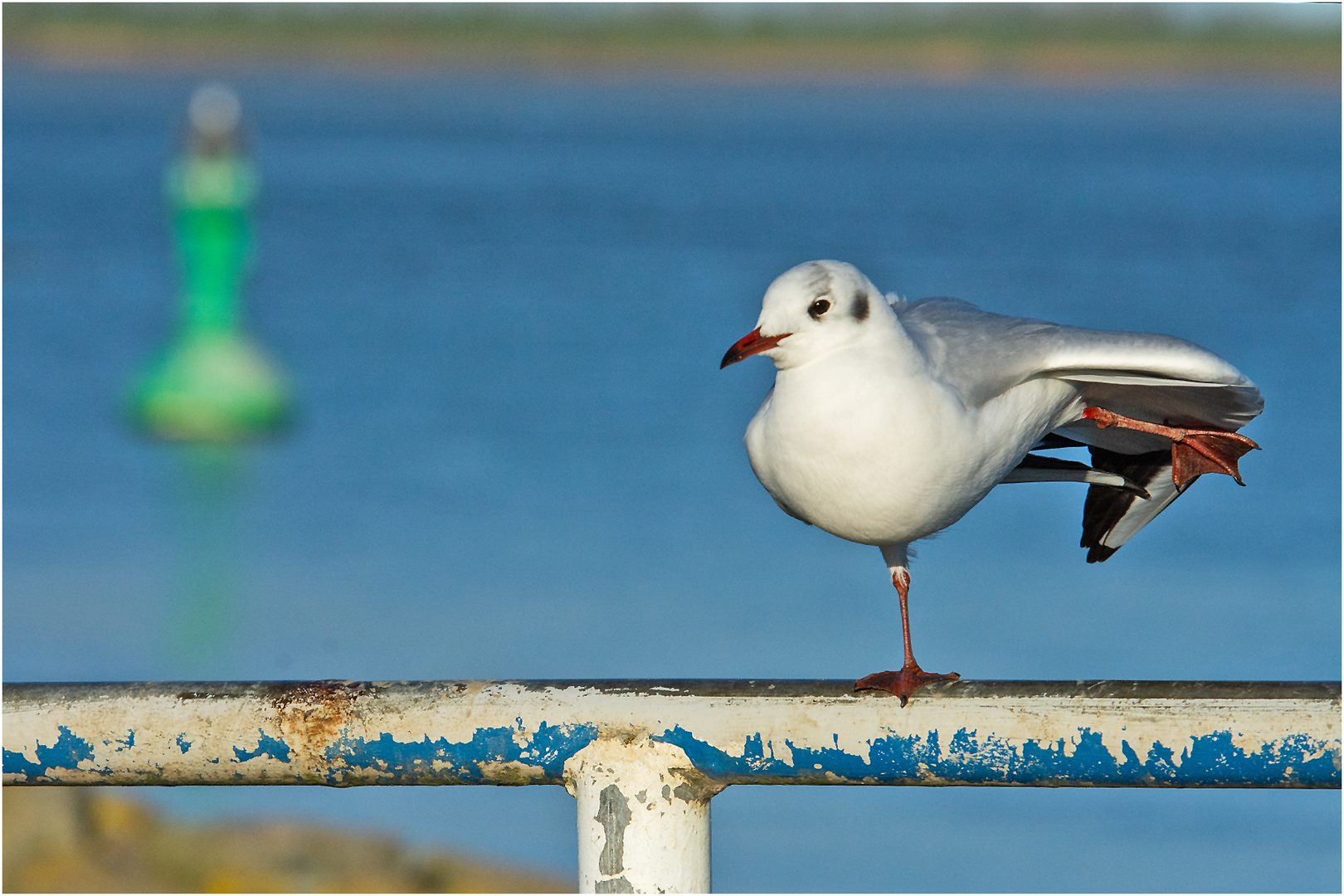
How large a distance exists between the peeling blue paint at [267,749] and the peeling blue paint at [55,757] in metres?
0.16

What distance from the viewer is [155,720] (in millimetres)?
2035

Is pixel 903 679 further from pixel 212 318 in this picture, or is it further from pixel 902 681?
pixel 212 318

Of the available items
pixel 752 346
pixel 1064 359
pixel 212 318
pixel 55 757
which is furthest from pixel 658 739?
pixel 212 318

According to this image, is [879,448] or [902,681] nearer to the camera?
[902,681]

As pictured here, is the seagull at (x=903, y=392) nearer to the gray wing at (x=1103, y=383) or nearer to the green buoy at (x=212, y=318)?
the gray wing at (x=1103, y=383)

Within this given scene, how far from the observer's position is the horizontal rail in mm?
1883

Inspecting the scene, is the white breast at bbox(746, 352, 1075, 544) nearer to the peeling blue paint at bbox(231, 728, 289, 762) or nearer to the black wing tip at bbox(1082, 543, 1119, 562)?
the black wing tip at bbox(1082, 543, 1119, 562)

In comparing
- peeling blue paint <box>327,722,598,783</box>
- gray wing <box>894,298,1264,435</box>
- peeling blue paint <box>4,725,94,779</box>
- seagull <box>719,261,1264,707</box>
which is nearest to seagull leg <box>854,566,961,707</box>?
seagull <box>719,261,1264,707</box>

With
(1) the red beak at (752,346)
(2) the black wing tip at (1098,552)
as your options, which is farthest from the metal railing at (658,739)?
(2) the black wing tip at (1098,552)

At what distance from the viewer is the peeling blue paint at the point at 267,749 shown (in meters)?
2.03

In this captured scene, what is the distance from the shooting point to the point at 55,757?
6.70 feet

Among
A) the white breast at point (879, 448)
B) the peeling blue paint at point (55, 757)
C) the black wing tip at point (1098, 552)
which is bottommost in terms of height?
the peeling blue paint at point (55, 757)

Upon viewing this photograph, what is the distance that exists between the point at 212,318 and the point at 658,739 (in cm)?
1082

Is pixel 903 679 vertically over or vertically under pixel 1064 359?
under
